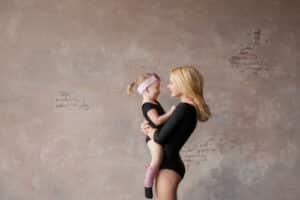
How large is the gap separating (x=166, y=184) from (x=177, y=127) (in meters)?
0.24

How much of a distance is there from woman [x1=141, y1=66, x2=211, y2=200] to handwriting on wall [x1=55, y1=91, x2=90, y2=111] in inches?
36.5

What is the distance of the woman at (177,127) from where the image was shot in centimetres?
193

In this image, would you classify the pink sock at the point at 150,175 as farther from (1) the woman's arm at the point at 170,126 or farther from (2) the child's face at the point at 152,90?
(2) the child's face at the point at 152,90

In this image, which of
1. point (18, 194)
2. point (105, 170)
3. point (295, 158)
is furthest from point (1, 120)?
point (295, 158)

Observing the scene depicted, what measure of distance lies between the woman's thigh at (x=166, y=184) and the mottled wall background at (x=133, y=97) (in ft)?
2.80

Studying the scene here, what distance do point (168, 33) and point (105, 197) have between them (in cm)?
103

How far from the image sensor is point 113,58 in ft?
9.30

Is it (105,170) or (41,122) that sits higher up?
(41,122)

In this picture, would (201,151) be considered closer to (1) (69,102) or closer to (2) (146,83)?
(1) (69,102)

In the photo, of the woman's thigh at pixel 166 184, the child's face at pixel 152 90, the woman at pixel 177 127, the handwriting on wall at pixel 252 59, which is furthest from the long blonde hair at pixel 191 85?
the handwriting on wall at pixel 252 59

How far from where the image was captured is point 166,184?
6.41ft

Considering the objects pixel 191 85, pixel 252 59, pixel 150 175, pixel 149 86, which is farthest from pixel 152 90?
pixel 252 59

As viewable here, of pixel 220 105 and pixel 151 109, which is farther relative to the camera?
pixel 220 105

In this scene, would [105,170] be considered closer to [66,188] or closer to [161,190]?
[66,188]
